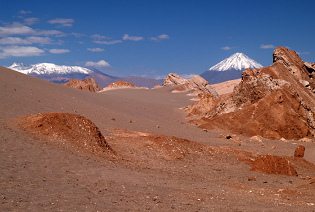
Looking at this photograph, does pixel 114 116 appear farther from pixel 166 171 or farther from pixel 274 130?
pixel 166 171

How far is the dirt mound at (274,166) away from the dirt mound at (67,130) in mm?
6740

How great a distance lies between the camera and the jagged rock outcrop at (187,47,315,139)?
3569 centimetres

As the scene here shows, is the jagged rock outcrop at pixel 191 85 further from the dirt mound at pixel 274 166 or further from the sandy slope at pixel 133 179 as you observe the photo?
the dirt mound at pixel 274 166

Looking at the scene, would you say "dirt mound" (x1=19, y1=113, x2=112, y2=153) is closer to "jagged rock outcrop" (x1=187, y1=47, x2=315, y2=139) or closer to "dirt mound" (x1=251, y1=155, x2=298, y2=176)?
"dirt mound" (x1=251, y1=155, x2=298, y2=176)

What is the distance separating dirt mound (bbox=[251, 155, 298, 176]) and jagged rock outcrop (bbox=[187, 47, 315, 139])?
13.7 m

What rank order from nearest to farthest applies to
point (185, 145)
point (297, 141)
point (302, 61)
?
point (185, 145) < point (297, 141) < point (302, 61)

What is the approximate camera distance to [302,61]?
50062mm

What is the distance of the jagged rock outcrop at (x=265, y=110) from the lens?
35688 millimetres

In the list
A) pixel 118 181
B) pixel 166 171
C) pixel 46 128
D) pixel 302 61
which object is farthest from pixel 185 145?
pixel 302 61

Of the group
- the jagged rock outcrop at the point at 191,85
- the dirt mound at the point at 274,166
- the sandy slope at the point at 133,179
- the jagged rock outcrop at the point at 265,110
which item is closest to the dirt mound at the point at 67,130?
the sandy slope at the point at 133,179

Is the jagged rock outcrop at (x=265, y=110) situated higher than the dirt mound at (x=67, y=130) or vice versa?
the jagged rock outcrop at (x=265, y=110)

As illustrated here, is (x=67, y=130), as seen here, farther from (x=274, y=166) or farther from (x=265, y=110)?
(x=265, y=110)

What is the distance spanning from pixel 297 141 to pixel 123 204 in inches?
972

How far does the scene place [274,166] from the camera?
21156mm
